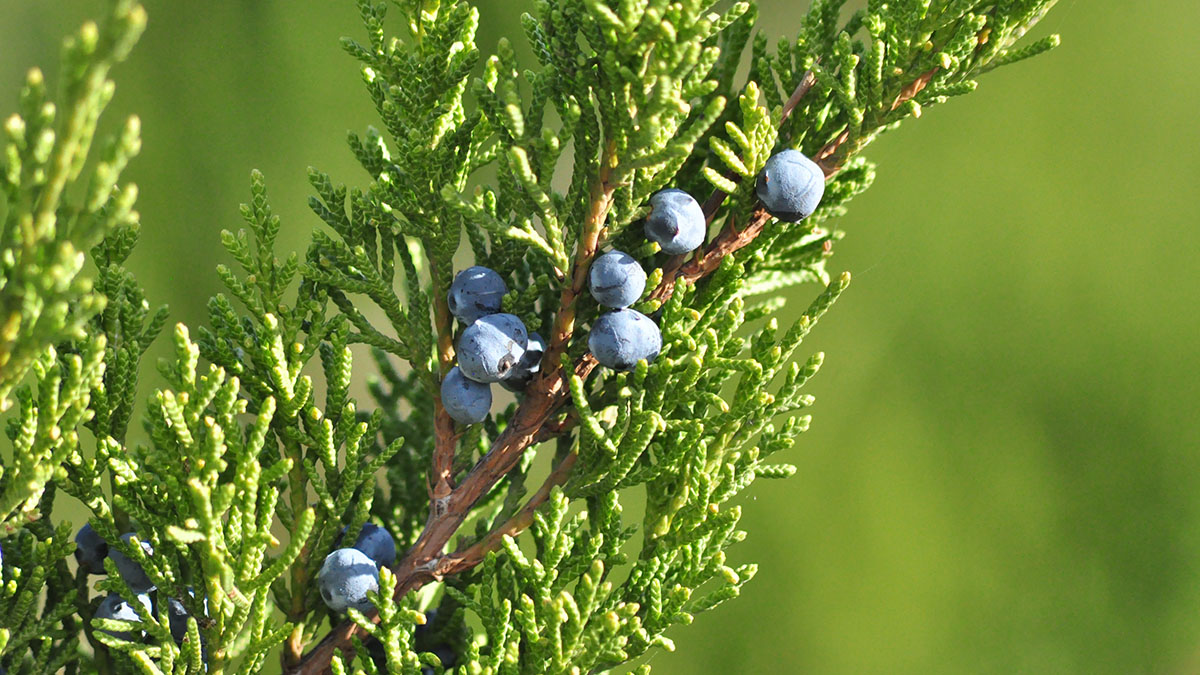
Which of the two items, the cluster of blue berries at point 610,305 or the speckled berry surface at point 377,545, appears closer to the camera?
the cluster of blue berries at point 610,305

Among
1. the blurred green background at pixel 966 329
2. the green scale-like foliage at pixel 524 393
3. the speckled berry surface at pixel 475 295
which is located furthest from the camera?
the blurred green background at pixel 966 329

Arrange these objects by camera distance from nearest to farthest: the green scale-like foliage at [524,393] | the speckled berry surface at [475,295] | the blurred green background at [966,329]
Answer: the green scale-like foliage at [524,393] → the speckled berry surface at [475,295] → the blurred green background at [966,329]

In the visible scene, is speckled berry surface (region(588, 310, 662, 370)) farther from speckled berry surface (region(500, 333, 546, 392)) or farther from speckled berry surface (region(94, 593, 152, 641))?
speckled berry surface (region(94, 593, 152, 641))

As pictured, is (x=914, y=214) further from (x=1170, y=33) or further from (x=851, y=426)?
(x=1170, y=33)

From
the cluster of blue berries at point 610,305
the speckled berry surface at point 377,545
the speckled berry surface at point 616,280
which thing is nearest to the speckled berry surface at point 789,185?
the cluster of blue berries at point 610,305

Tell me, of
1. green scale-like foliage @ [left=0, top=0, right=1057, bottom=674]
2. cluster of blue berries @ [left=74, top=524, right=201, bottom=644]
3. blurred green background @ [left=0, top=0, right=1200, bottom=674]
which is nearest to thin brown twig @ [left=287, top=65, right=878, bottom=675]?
green scale-like foliage @ [left=0, top=0, right=1057, bottom=674]

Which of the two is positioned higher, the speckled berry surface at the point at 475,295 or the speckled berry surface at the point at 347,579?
the speckled berry surface at the point at 475,295

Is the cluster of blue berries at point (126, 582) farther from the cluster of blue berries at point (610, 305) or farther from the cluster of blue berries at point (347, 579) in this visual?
the cluster of blue berries at point (610, 305)
